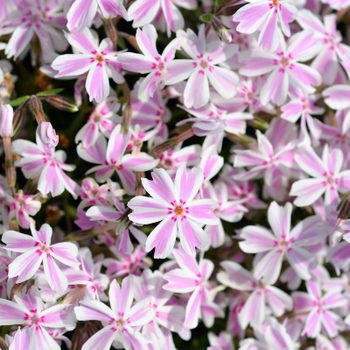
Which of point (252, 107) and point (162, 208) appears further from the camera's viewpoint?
point (252, 107)

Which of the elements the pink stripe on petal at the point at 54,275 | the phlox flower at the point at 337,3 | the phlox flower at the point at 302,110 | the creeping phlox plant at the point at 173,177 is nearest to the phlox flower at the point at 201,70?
the creeping phlox plant at the point at 173,177

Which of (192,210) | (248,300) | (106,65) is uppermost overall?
(106,65)

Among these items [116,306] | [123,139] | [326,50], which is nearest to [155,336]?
[116,306]

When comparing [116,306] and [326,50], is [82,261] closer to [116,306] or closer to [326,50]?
[116,306]

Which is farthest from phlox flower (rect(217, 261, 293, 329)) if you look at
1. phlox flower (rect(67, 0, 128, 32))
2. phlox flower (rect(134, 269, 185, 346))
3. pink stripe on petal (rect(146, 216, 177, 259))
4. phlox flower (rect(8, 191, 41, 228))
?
phlox flower (rect(67, 0, 128, 32))

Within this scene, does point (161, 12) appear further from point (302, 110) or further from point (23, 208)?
point (23, 208)

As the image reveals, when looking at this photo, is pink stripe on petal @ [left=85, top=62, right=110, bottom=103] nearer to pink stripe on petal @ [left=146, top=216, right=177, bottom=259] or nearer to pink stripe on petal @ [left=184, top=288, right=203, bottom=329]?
pink stripe on petal @ [left=146, top=216, right=177, bottom=259]
